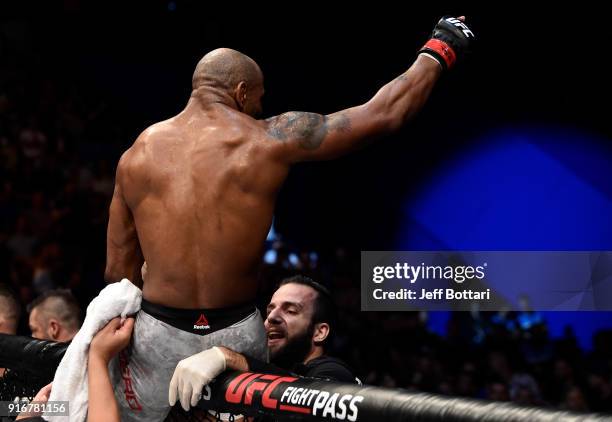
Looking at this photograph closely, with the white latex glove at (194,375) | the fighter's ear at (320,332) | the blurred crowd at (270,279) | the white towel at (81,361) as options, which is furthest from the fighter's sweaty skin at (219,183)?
the blurred crowd at (270,279)

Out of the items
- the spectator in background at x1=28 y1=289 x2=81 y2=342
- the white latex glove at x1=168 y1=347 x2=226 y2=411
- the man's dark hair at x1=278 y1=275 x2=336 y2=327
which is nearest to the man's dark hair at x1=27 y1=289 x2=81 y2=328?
the spectator in background at x1=28 y1=289 x2=81 y2=342

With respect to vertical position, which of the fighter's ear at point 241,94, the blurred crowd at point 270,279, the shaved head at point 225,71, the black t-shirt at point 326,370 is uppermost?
the blurred crowd at point 270,279

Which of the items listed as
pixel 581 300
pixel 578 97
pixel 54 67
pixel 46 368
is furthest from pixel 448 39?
pixel 54 67

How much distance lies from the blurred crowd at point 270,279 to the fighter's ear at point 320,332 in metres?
3.81

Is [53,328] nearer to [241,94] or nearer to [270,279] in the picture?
[241,94]

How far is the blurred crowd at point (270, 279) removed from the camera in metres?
7.92

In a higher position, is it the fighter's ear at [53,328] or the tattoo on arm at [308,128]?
the tattoo on arm at [308,128]

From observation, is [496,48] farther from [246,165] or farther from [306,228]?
[246,165]

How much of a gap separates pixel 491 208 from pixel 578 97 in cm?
159

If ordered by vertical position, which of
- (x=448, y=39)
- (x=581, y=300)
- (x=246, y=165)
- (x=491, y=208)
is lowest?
(x=246, y=165)

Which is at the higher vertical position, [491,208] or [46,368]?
[491,208]

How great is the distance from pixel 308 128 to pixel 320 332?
4.85ft

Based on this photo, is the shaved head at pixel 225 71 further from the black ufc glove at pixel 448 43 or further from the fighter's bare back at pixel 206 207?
the black ufc glove at pixel 448 43

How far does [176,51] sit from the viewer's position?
38.8ft
